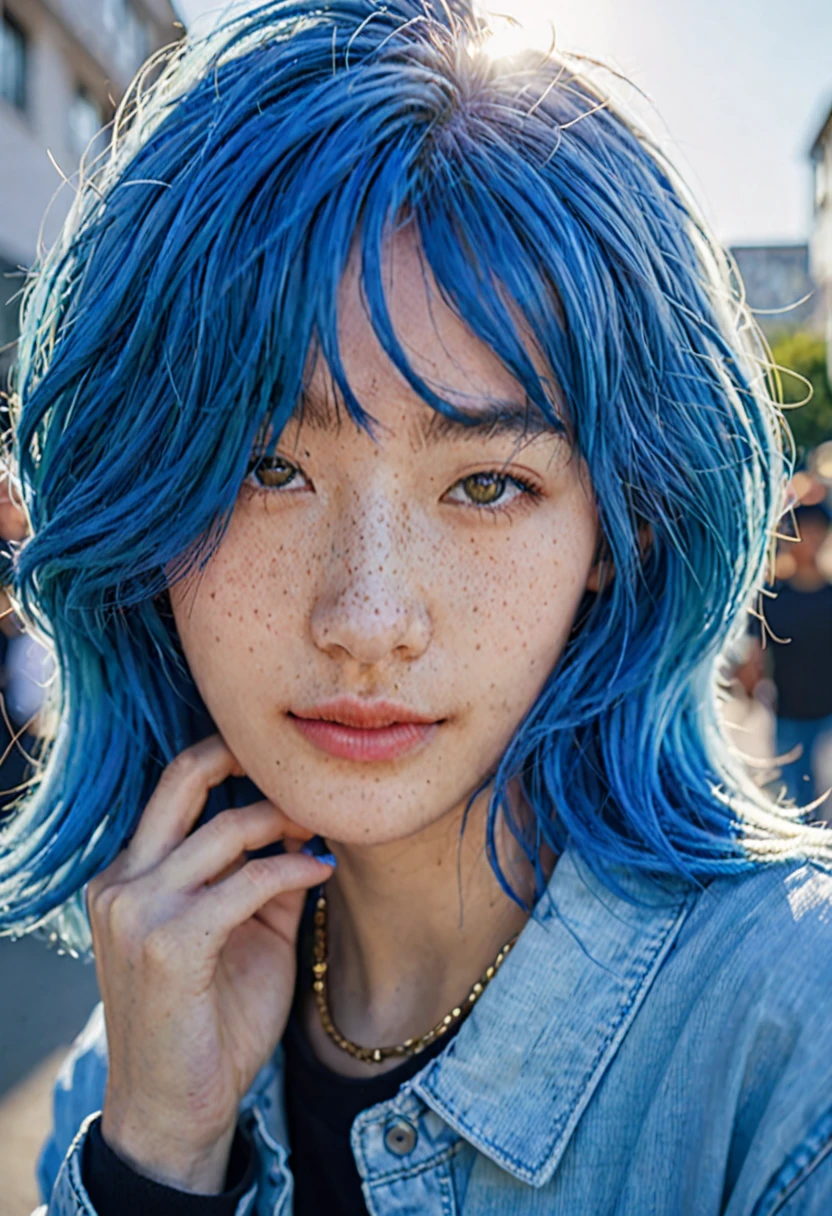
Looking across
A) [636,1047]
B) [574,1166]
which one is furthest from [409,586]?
[574,1166]

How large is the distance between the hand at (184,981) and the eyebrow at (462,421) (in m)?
0.69

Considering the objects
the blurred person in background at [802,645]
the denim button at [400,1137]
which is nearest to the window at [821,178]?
the blurred person in background at [802,645]

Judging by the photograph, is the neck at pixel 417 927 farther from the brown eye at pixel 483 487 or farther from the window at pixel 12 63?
the window at pixel 12 63

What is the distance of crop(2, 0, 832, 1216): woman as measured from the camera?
4.09 ft

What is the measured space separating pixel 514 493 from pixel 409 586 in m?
0.19

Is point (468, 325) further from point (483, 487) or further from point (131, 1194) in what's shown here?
point (131, 1194)

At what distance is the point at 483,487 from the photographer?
132cm

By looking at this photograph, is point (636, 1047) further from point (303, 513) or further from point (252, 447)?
point (252, 447)

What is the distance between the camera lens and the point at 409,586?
1.27 m

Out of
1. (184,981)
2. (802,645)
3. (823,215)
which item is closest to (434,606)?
(184,981)

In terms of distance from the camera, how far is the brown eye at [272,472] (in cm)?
134

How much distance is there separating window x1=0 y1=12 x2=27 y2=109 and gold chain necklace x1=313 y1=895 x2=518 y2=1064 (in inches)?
544

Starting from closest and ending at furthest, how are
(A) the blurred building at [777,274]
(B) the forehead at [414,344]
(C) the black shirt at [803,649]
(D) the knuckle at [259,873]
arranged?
(B) the forehead at [414,344], (D) the knuckle at [259,873], (C) the black shirt at [803,649], (A) the blurred building at [777,274]

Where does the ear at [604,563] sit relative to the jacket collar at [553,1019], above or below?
above
